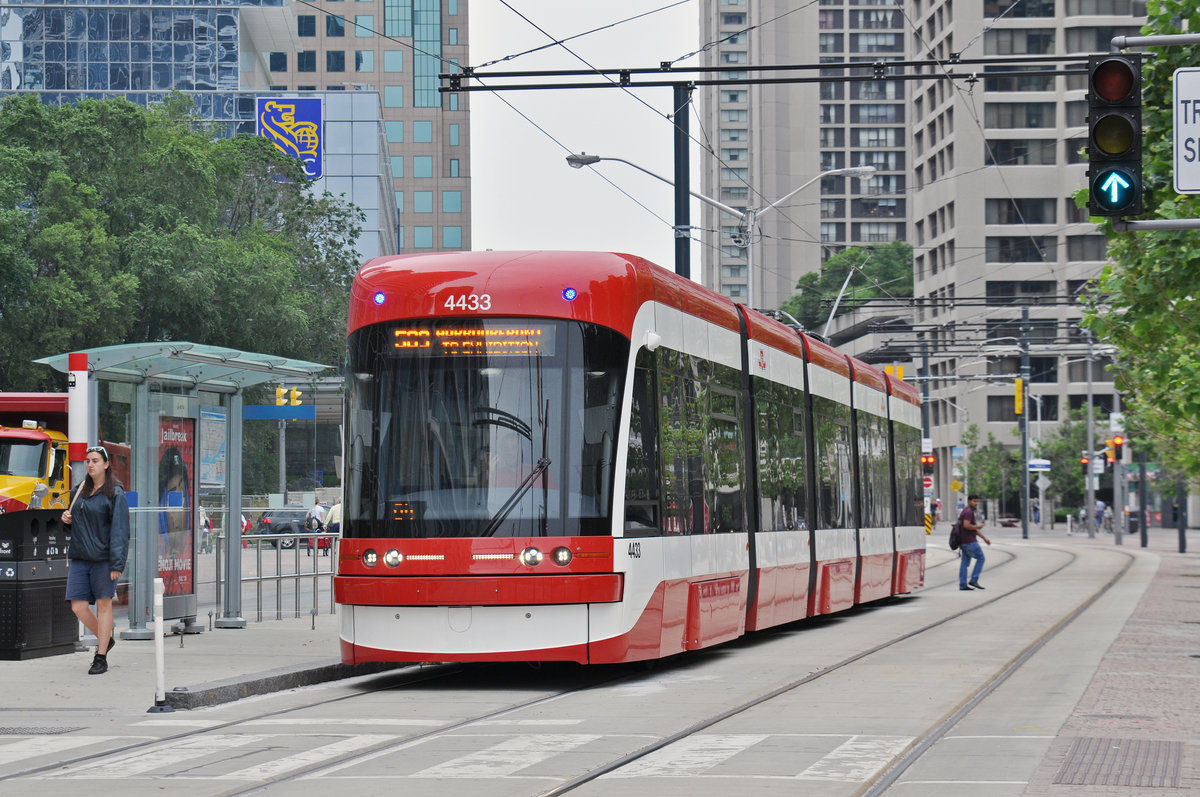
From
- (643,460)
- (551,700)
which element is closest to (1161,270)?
(643,460)

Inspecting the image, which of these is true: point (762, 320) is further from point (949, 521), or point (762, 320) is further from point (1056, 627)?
point (949, 521)

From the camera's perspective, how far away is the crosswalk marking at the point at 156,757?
879 cm

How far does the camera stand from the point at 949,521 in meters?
119

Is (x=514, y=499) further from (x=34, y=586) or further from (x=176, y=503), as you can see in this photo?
(x=176, y=503)

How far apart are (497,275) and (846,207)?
6081 inches

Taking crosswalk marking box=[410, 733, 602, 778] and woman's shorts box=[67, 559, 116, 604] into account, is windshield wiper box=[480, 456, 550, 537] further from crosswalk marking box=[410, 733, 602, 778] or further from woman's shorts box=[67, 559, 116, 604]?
woman's shorts box=[67, 559, 116, 604]

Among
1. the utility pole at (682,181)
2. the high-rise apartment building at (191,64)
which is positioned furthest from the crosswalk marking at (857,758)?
the high-rise apartment building at (191,64)

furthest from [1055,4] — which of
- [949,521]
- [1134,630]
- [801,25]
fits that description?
[1134,630]

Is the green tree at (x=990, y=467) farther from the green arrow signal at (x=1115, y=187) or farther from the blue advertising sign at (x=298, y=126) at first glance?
the green arrow signal at (x=1115, y=187)

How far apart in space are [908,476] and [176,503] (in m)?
13.4

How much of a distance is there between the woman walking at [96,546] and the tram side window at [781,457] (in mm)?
6454

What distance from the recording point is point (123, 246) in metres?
47.5

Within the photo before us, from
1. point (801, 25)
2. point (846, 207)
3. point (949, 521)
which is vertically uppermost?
point (801, 25)

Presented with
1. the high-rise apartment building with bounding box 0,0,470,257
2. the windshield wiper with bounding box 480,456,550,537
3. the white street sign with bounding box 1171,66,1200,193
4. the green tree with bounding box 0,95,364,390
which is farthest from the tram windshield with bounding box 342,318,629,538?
the high-rise apartment building with bounding box 0,0,470,257
